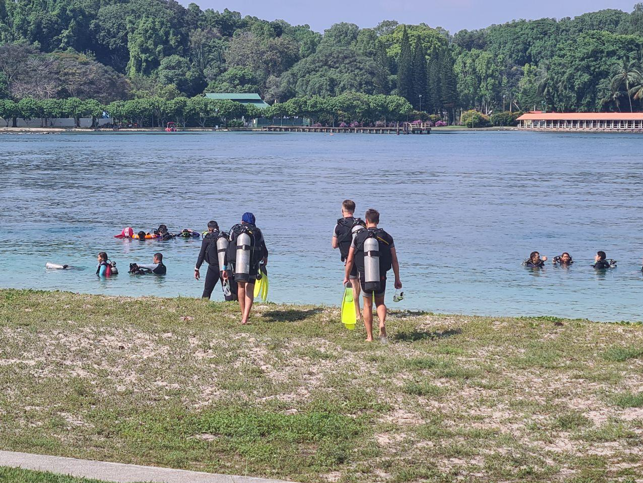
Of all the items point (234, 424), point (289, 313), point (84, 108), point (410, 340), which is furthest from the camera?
point (84, 108)

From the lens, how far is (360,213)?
4809cm

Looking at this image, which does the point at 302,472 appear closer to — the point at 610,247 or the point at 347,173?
the point at 610,247

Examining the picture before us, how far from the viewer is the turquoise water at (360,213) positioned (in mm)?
26125

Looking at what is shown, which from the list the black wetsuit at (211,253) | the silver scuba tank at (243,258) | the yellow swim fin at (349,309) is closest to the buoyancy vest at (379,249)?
the yellow swim fin at (349,309)

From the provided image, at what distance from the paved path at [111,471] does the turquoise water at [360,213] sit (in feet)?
46.0

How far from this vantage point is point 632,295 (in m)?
25.6

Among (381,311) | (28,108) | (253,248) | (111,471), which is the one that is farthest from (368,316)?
(28,108)

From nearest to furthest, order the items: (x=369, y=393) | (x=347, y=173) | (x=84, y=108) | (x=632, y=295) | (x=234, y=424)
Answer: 1. (x=234, y=424)
2. (x=369, y=393)
3. (x=632, y=295)
4. (x=347, y=173)
5. (x=84, y=108)

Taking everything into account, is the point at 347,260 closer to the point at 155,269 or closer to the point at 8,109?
the point at 155,269

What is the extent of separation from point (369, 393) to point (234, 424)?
2010mm

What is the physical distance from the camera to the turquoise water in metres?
26.1

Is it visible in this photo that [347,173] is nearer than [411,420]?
No

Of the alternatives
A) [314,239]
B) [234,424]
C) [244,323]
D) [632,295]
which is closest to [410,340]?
[244,323]

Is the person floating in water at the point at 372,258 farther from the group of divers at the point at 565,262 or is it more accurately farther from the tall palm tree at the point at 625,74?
the tall palm tree at the point at 625,74
